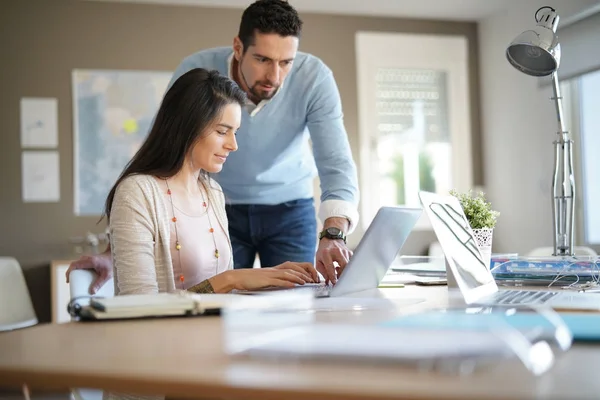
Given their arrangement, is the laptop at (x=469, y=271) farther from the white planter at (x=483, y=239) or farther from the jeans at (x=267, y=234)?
the jeans at (x=267, y=234)

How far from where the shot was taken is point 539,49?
1.96 meters

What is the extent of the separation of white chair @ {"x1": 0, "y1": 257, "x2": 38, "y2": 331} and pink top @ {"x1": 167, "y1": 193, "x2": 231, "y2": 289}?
2450 millimetres

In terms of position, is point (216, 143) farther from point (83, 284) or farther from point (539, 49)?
point (539, 49)

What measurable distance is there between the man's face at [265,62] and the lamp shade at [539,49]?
2.09 ft

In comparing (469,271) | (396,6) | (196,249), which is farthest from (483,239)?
(396,6)

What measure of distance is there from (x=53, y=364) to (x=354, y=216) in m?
1.45

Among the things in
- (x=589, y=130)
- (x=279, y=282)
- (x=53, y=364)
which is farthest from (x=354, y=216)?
(x=589, y=130)

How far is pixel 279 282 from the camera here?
149 cm

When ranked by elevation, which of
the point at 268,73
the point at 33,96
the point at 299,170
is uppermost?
the point at 33,96

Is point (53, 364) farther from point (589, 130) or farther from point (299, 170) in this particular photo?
point (589, 130)

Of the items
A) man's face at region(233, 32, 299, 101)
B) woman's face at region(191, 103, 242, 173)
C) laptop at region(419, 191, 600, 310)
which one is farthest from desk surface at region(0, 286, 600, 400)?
Answer: man's face at region(233, 32, 299, 101)

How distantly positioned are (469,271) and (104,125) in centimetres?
379

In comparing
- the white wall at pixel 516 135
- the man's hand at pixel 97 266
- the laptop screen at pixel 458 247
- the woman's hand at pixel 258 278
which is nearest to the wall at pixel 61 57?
the white wall at pixel 516 135

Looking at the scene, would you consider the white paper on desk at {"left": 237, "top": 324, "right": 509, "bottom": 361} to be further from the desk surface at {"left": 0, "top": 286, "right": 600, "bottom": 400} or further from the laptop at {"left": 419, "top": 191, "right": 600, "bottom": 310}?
the laptop at {"left": 419, "top": 191, "right": 600, "bottom": 310}
